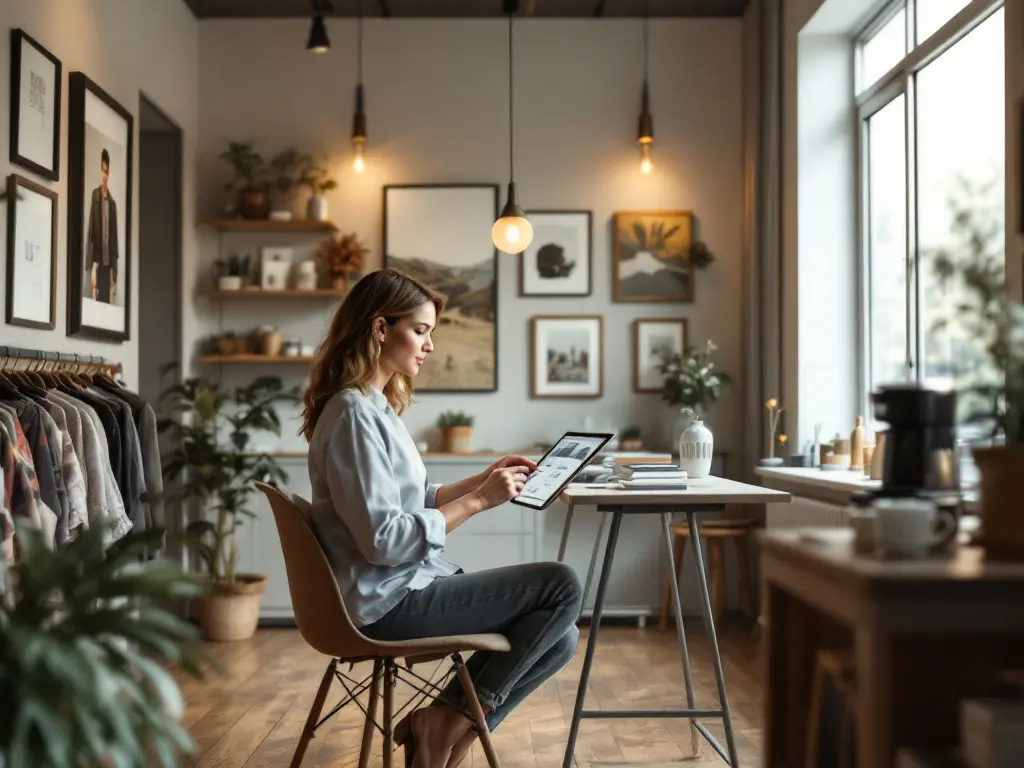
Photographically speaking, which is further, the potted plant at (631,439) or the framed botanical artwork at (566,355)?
the framed botanical artwork at (566,355)

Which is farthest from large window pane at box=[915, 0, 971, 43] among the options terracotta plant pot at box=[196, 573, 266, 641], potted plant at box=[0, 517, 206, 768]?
terracotta plant pot at box=[196, 573, 266, 641]

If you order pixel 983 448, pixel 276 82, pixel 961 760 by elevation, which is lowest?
pixel 961 760

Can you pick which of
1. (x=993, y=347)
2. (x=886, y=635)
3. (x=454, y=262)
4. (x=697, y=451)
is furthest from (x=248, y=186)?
(x=886, y=635)

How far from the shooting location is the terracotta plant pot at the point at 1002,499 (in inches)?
63.1

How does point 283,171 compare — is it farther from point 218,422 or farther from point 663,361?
point 663,361

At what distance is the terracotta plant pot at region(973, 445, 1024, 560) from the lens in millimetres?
1603

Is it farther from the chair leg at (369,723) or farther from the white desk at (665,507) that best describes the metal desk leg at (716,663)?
the chair leg at (369,723)

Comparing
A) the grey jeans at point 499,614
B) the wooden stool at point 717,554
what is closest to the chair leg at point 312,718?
the grey jeans at point 499,614

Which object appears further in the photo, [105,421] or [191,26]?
[191,26]

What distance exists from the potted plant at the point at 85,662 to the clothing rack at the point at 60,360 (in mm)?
Answer: 1837

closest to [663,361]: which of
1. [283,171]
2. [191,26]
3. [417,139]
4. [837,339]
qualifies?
[837,339]

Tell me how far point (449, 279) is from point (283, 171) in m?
1.00

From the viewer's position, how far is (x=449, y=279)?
18.7ft

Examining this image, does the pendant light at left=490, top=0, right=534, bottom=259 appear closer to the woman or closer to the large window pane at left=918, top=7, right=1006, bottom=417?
the large window pane at left=918, top=7, right=1006, bottom=417
